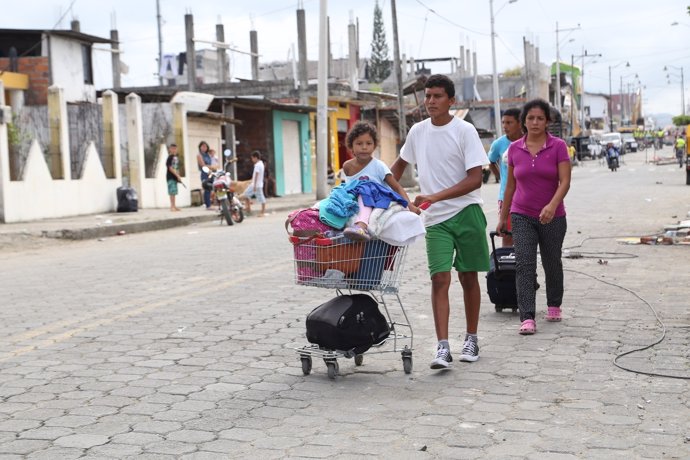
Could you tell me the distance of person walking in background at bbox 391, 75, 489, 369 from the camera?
6336 mm

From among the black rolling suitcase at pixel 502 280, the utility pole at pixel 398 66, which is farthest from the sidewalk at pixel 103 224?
the utility pole at pixel 398 66

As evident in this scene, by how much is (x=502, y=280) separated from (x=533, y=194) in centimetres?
116

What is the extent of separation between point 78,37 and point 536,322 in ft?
107

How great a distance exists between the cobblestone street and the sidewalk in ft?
26.3

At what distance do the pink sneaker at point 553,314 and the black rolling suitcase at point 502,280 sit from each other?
50 cm

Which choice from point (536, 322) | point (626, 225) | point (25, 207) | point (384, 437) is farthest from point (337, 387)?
point (25, 207)

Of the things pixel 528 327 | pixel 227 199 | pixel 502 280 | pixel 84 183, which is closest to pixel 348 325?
pixel 528 327

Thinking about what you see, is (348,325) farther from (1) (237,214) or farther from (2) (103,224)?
(1) (237,214)

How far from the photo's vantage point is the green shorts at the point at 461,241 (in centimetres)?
638

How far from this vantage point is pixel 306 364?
6.22 m

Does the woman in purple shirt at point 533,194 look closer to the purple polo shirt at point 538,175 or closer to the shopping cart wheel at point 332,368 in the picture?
the purple polo shirt at point 538,175

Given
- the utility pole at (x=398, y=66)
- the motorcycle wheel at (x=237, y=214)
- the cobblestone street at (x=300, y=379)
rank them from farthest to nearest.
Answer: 1. the utility pole at (x=398, y=66)
2. the motorcycle wheel at (x=237, y=214)
3. the cobblestone street at (x=300, y=379)

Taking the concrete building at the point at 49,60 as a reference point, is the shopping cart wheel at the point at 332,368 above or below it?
below

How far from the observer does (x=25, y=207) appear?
71.5 ft
